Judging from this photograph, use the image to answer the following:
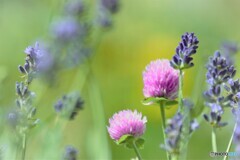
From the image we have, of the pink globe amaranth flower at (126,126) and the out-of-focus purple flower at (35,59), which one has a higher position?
the out-of-focus purple flower at (35,59)

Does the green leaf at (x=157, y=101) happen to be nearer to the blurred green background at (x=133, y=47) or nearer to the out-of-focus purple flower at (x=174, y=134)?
the out-of-focus purple flower at (x=174, y=134)

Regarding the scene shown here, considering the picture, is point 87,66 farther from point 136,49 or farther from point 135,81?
point 136,49

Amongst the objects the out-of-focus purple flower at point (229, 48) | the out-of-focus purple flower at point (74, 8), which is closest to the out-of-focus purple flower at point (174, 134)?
the out-of-focus purple flower at point (229, 48)

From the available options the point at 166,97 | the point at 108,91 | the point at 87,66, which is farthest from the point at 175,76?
the point at 108,91

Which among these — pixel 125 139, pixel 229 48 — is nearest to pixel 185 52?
pixel 125 139

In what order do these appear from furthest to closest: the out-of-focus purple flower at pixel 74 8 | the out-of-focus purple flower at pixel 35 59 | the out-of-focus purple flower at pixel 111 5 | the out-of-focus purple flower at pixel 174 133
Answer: the out-of-focus purple flower at pixel 111 5
the out-of-focus purple flower at pixel 74 8
the out-of-focus purple flower at pixel 35 59
the out-of-focus purple flower at pixel 174 133

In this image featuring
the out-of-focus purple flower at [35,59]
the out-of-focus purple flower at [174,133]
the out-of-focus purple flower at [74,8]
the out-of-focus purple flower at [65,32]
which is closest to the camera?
the out-of-focus purple flower at [174,133]

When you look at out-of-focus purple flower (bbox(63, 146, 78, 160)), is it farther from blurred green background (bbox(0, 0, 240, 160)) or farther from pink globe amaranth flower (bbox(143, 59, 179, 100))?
blurred green background (bbox(0, 0, 240, 160))

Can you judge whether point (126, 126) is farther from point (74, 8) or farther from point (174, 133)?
point (74, 8)
